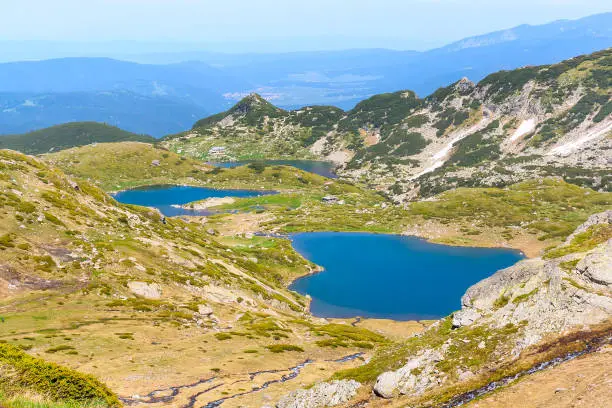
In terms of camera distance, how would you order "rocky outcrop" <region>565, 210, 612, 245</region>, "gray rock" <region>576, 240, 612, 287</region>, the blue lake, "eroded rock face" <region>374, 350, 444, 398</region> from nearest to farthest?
1. "eroded rock face" <region>374, 350, 444, 398</region>
2. "gray rock" <region>576, 240, 612, 287</region>
3. "rocky outcrop" <region>565, 210, 612, 245</region>
4. the blue lake

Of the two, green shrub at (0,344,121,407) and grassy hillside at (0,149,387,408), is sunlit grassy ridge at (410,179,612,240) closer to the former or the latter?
grassy hillside at (0,149,387,408)

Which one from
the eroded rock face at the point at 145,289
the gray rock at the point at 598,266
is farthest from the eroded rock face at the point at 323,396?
the eroded rock face at the point at 145,289

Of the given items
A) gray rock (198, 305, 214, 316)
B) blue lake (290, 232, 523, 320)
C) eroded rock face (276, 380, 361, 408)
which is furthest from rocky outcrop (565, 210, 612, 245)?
blue lake (290, 232, 523, 320)

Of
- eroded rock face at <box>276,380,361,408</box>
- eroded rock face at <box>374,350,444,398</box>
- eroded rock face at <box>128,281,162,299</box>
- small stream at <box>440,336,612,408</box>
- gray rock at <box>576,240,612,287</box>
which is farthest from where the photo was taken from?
eroded rock face at <box>128,281,162,299</box>

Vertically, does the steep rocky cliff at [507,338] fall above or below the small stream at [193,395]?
above

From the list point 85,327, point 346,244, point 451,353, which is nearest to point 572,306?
point 451,353

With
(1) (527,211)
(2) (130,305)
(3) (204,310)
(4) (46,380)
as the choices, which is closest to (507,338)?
(4) (46,380)

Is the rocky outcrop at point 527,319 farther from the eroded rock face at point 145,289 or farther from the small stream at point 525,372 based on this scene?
A: the eroded rock face at point 145,289
